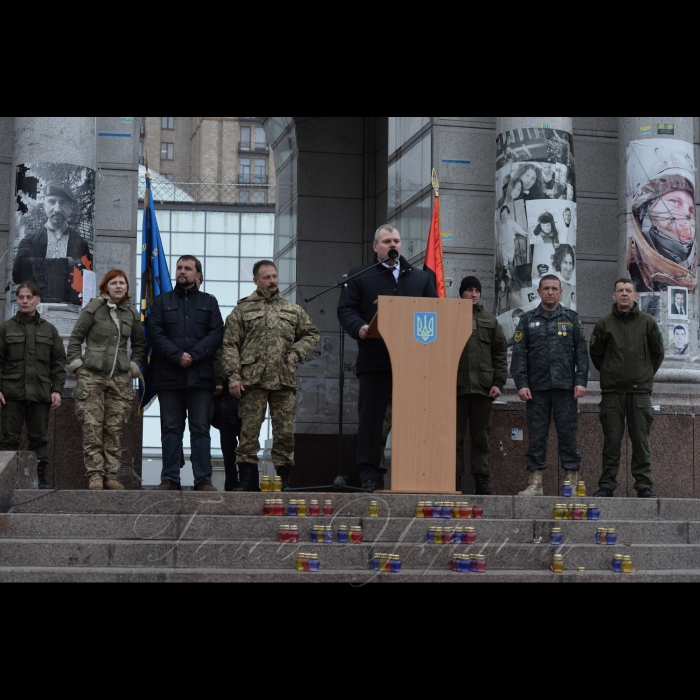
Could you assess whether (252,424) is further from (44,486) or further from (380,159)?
(380,159)

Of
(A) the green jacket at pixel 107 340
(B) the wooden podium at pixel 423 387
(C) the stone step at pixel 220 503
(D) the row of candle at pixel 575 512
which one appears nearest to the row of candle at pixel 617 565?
(D) the row of candle at pixel 575 512

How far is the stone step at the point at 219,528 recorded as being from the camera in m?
8.12

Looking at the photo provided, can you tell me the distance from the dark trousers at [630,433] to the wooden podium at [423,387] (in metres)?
2.01

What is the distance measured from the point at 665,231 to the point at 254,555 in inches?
258

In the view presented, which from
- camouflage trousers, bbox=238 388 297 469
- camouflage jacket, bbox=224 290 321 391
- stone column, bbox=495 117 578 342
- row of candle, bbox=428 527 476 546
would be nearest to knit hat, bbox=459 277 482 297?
stone column, bbox=495 117 578 342

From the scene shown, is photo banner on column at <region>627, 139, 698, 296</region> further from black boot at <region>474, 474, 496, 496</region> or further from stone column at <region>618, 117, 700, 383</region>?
black boot at <region>474, 474, 496, 496</region>

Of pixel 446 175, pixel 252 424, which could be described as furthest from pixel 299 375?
pixel 252 424

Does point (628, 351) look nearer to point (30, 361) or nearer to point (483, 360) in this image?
point (483, 360)

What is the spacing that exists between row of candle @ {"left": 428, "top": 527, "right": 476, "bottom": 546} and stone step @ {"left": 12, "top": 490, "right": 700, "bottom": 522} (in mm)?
444

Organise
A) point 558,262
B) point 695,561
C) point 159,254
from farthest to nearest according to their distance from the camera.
Result: point 558,262
point 159,254
point 695,561

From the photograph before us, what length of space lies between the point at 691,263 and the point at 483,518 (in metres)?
4.99

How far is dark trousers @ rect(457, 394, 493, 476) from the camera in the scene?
10.3 meters

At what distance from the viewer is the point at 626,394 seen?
399 inches

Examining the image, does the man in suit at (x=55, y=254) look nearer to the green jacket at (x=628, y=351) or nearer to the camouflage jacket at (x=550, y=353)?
the camouflage jacket at (x=550, y=353)
